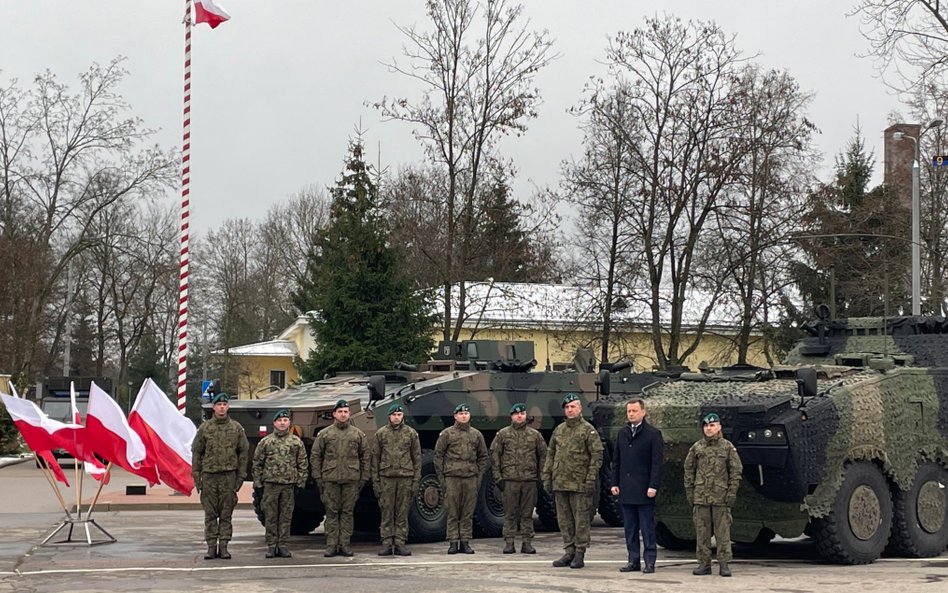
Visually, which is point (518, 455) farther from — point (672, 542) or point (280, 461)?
point (280, 461)

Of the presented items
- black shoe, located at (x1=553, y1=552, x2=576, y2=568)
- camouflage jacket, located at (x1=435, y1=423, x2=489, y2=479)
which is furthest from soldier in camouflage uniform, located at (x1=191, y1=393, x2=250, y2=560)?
black shoe, located at (x1=553, y1=552, x2=576, y2=568)

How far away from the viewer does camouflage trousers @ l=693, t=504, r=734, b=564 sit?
11.8 meters

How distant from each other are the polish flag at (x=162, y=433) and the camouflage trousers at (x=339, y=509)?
3214 mm

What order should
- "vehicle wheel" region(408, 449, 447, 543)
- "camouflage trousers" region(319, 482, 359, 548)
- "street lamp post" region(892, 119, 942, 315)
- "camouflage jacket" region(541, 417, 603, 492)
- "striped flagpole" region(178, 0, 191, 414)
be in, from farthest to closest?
"street lamp post" region(892, 119, 942, 315), "striped flagpole" region(178, 0, 191, 414), "vehicle wheel" region(408, 449, 447, 543), "camouflage trousers" region(319, 482, 359, 548), "camouflage jacket" region(541, 417, 603, 492)

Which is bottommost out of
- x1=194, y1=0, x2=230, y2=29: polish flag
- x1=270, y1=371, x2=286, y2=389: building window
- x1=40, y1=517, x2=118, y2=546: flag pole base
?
x1=40, y1=517, x2=118, y2=546: flag pole base

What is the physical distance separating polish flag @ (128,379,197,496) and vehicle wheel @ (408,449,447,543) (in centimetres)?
299

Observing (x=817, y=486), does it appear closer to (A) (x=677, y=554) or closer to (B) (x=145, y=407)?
(A) (x=677, y=554)

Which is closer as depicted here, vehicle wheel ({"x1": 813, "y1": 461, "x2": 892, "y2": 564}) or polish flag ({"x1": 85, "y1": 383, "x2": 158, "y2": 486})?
vehicle wheel ({"x1": 813, "y1": 461, "x2": 892, "y2": 564})

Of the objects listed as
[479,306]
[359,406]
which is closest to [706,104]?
[479,306]

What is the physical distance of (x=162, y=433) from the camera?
16328mm

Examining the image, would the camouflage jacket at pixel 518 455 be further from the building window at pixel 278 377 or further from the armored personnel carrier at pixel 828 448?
the building window at pixel 278 377

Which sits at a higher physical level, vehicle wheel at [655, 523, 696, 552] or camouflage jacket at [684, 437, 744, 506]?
camouflage jacket at [684, 437, 744, 506]

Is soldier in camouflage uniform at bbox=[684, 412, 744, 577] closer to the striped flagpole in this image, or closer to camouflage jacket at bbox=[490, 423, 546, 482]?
camouflage jacket at bbox=[490, 423, 546, 482]

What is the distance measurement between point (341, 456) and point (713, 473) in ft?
12.8
